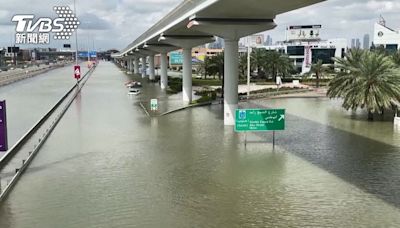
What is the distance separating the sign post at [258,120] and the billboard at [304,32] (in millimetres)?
133033

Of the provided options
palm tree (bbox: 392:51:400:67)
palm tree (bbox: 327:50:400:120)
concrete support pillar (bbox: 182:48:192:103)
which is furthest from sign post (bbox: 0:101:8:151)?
palm tree (bbox: 392:51:400:67)

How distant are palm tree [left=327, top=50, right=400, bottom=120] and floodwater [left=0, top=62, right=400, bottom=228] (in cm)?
275

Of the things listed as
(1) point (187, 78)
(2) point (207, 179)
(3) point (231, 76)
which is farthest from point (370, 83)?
(2) point (207, 179)

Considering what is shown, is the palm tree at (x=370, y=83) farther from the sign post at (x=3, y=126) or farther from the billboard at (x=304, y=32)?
the billboard at (x=304, y=32)

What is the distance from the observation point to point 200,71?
107500 mm

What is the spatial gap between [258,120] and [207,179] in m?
6.72

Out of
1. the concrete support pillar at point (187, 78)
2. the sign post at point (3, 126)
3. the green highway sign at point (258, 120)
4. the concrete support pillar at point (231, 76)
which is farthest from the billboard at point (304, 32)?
the sign post at point (3, 126)

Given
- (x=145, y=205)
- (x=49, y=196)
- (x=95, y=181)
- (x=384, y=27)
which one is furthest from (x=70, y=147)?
(x=384, y=27)

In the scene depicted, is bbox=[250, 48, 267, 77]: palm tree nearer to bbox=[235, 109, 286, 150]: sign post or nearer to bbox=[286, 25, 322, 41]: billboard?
bbox=[235, 109, 286, 150]: sign post

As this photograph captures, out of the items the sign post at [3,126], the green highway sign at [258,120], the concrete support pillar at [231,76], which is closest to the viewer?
the sign post at [3,126]

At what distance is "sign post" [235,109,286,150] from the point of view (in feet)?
77.2

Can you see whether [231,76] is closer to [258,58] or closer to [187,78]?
[187,78]

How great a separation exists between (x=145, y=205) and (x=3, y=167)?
866 cm

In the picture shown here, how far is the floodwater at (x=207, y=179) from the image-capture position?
1379 cm
